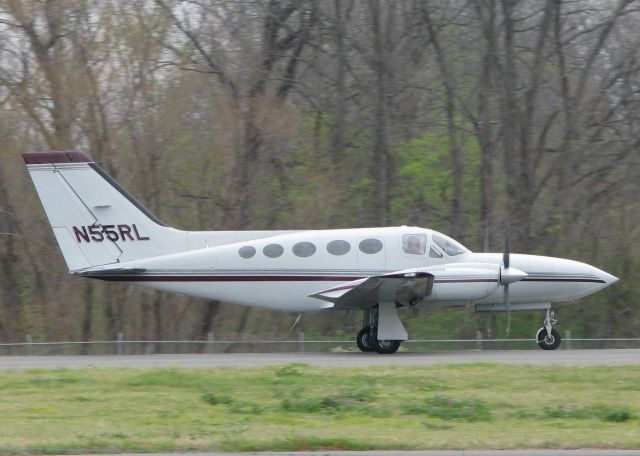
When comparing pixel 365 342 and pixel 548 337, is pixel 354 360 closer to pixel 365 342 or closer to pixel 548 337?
Result: pixel 365 342

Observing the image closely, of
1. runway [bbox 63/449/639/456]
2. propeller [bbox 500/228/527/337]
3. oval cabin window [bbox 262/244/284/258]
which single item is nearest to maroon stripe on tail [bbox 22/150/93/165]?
oval cabin window [bbox 262/244/284/258]

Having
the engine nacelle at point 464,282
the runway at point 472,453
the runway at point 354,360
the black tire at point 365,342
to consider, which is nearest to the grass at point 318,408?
the runway at point 472,453

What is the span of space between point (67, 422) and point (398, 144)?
20583 millimetres

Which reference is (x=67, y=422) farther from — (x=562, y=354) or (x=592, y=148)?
(x=592, y=148)

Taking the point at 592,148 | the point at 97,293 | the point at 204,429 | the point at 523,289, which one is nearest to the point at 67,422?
A: the point at 204,429

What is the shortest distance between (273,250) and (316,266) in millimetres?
994

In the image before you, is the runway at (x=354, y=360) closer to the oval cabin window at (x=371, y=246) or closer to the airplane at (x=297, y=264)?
the airplane at (x=297, y=264)

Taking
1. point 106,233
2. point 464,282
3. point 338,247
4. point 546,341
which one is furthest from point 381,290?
point 106,233

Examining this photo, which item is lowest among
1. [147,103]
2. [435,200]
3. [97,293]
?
[97,293]

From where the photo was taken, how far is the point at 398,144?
30438mm

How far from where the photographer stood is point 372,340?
68.1 feet

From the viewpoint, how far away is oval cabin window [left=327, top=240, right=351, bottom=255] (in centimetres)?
2077

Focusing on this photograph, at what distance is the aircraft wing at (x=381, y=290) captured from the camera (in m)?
19.5

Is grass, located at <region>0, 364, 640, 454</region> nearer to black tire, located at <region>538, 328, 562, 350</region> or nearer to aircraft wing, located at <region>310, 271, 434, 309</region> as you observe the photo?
aircraft wing, located at <region>310, 271, 434, 309</region>
